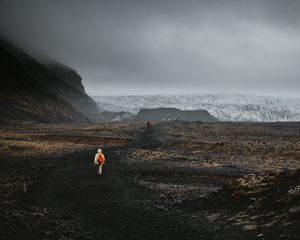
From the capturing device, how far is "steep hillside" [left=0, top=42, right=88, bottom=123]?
101 meters

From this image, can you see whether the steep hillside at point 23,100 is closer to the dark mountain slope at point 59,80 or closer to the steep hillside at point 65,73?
the dark mountain slope at point 59,80

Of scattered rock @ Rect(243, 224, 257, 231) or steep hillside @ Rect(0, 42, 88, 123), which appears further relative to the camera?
steep hillside @ Rect(0, 42, 88, 123)

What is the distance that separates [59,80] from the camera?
164875mm

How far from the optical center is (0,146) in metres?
40.4

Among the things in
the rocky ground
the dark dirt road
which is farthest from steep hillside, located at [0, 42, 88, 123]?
the dark dirt road

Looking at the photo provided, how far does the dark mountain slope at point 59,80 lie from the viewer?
470 ft

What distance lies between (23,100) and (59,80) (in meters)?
58.2

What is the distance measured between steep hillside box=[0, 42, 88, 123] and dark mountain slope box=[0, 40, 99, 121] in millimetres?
6463

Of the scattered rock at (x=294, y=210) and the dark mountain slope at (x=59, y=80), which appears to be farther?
the dark mountain slope at (x=59, y=80)

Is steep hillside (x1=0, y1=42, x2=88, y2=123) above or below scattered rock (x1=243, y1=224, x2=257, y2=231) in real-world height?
above

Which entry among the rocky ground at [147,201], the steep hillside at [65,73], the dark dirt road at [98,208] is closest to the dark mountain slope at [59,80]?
the steep hillside at [65,73]

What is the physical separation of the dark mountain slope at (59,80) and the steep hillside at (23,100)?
254 inches

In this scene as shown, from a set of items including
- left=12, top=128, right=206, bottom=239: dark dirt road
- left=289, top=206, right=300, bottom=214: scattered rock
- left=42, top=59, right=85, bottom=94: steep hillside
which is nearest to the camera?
left=289, top=206, right=300, bottom=214: scattered rock

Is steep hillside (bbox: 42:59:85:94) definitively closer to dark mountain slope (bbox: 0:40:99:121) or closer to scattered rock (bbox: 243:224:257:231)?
dark mountain slope (bbox: 0:40:99:121)
